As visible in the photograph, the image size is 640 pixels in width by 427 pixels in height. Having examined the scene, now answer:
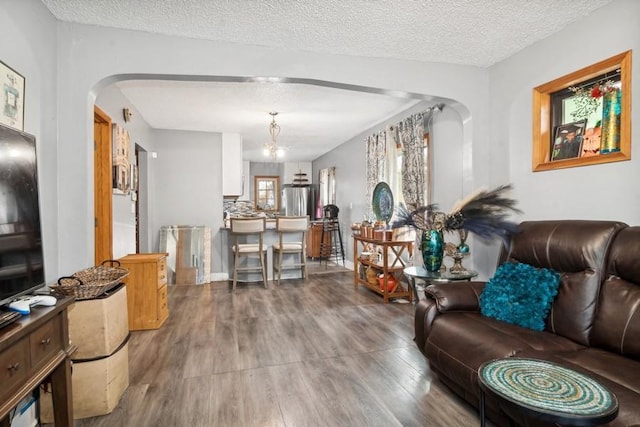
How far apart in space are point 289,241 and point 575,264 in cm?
405

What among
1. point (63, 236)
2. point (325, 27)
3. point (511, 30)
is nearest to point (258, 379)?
point (63, 236)

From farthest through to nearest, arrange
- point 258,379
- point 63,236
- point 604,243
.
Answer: point 258,379 < point 63,236 < point 604,243

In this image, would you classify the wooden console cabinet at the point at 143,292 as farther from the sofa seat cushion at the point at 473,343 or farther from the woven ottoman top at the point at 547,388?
the woven ottoman top at the point at 547,388

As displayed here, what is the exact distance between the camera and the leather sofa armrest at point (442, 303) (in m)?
2.26

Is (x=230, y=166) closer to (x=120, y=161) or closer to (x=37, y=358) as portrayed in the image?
(x=120, y=161)

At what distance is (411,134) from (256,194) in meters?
6.41

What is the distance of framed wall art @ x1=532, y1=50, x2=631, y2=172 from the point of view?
2110 millimetres

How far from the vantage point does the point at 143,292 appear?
333 centimetres

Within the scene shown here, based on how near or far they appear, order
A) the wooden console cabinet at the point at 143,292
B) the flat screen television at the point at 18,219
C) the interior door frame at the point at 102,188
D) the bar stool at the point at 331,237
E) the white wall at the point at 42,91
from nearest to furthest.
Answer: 1. the flat screen television at the point at 18,219
2. the white wall at the point at 42,91
3. the interior door frame at the point at 102,188
4. the wooden console cabinet at the point at 143,292
5. the bar stool at the point at 331,237

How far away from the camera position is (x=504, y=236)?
260 centimetres

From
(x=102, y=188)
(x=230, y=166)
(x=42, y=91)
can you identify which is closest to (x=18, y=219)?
(x=42, y=91)

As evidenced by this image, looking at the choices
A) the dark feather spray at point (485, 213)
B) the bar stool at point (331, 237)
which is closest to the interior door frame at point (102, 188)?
the dark feather spray at point (485, 213)

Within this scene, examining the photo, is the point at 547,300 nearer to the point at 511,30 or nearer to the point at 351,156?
the point at 511,30

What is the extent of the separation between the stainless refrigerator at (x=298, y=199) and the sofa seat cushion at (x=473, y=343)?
729 centimetres
